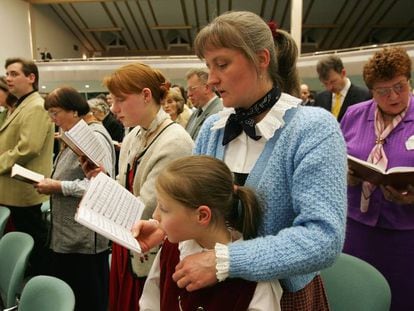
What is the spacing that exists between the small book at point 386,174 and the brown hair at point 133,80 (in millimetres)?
919

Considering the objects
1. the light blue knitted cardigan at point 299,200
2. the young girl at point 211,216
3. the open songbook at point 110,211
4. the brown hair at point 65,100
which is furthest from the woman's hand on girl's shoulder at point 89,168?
the light blue knitted cardigan at point 299,200

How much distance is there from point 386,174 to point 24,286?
1.66 metres

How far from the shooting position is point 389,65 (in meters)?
1.67

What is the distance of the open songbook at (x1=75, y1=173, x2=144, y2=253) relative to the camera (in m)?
0.93

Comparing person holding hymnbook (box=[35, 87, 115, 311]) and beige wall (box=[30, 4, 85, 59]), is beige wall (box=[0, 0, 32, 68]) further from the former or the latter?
person holding hymnbook (box=[35, 87, 115, 311])

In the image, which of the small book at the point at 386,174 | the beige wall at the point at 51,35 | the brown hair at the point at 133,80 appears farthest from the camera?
the beige wall at the point at 51,35

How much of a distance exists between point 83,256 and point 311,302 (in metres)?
1.57

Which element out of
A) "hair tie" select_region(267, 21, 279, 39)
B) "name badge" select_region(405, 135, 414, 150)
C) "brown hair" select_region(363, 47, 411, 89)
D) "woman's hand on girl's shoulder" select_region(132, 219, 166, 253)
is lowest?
"woman's hand on girl's shoulder" select_region(132, 219, 166, 253)

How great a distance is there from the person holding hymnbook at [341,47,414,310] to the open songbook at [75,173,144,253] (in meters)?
1.07

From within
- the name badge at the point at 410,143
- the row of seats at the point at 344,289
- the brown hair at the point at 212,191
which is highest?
the brown hair at the point at 212,191

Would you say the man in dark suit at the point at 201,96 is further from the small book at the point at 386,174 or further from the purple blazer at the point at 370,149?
the small book at the point at 386,174

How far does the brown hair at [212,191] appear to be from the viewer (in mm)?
936

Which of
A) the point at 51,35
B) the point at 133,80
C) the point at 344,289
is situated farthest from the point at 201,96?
the point at 51,35

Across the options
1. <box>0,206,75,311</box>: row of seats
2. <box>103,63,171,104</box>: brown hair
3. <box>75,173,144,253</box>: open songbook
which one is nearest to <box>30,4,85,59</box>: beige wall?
<box>0,206,75,311</box>: row of seats
